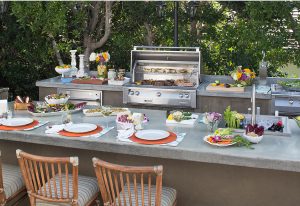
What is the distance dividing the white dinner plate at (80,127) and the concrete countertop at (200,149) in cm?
14

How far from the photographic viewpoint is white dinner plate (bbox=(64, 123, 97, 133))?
121 inches

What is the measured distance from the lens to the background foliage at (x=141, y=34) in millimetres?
5801

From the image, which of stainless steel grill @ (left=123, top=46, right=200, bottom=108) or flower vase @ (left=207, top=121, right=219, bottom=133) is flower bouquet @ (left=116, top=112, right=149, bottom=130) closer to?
flower vase @ (left=207, top=121, right=219, bottom=133)

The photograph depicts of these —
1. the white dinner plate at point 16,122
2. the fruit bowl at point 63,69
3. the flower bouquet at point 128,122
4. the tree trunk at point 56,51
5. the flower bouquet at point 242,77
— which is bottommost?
the white dinner plate at point 16,122

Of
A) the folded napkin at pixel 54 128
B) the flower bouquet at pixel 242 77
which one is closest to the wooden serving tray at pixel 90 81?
the flower bouquet at pixel 242 77

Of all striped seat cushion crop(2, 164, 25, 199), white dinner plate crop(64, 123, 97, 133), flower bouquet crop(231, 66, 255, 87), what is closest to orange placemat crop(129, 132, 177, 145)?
white dinner plate crop(64, 123, 97, 133)

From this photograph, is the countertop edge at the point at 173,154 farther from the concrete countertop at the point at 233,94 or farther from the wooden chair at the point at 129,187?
the concrete countertop at the point at 233,94

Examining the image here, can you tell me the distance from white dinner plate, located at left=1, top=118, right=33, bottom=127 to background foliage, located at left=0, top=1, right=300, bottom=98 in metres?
3.39

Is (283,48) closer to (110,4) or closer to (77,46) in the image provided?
(110,4)

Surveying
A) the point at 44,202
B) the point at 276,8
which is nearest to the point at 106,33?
the point at 276,8

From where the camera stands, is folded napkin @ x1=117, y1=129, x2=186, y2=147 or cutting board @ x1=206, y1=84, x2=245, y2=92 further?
cutting board @ x1=206, y1=84, x2=245, y2=92

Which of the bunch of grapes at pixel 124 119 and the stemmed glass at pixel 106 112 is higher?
the bunch of grapes at pixel 124 119

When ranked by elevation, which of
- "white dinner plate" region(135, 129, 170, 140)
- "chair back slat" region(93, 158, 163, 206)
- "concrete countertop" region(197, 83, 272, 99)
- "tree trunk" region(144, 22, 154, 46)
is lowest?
"chair back slat" region(93, 158, 163, 206)

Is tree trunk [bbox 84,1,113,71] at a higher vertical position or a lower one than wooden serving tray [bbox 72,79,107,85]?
higher
